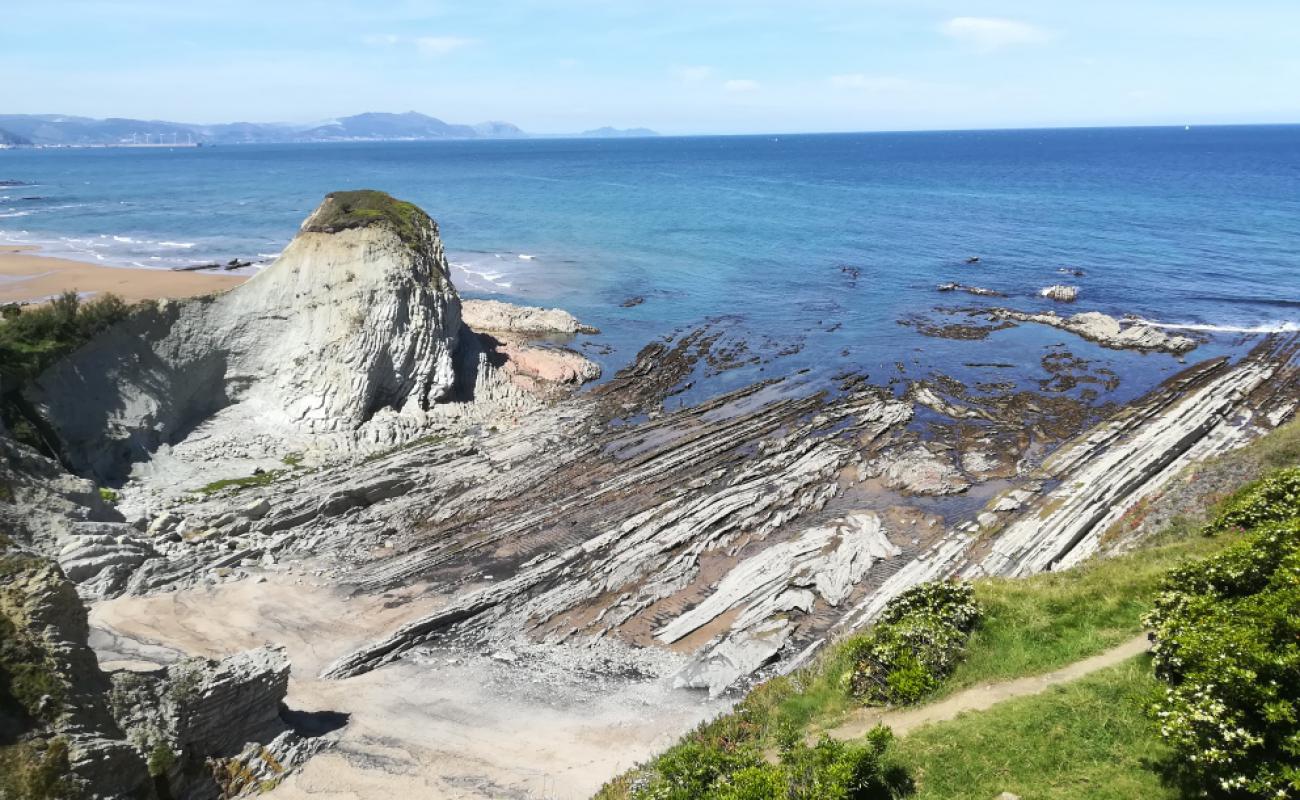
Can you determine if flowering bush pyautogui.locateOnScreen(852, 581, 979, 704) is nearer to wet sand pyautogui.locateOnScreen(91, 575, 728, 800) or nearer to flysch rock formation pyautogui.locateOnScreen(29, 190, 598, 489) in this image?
wet sand pyautogui.locateOnScreen(91, 575, 728, 800)

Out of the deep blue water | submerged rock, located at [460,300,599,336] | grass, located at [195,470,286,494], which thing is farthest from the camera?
submerged rock, located at [460,300,599,336]

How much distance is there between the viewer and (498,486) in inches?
1433

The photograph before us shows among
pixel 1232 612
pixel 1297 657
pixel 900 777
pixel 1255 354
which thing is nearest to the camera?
pixel 1297 657

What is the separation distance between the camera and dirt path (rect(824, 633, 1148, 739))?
17219 mm

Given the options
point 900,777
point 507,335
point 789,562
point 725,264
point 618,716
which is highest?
point 725,264

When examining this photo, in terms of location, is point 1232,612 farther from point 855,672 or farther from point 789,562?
point 789,562

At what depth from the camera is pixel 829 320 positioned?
203ft

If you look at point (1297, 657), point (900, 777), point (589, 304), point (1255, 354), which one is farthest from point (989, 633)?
point (589, 304)

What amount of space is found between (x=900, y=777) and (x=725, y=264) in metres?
71.4

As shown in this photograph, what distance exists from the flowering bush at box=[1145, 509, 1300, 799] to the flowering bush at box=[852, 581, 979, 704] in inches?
183

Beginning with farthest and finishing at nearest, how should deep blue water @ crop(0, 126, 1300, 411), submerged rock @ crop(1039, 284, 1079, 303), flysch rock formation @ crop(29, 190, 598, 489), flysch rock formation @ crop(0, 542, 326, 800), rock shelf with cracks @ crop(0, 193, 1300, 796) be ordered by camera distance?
submerged rock @ crop(1039, 284, 1079, 303), deep blue water @ crop(0, 126, 1300, 411), flysch rock formation @ crop(29, 190, 598, 489), rock shelf with cracks @ crop(0, 193, 1300, 796), flysch rock formation @ crop(0, 542, 326, 800)

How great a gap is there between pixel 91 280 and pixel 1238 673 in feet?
276

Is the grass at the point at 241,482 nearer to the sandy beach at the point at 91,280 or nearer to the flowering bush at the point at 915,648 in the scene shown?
the flowering bush at the point at 915,648

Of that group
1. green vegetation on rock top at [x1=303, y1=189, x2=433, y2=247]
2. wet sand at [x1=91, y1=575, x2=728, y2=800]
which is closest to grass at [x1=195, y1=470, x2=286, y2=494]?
wet sand at [x1=91, y1=575, x2=728, y2=800]
